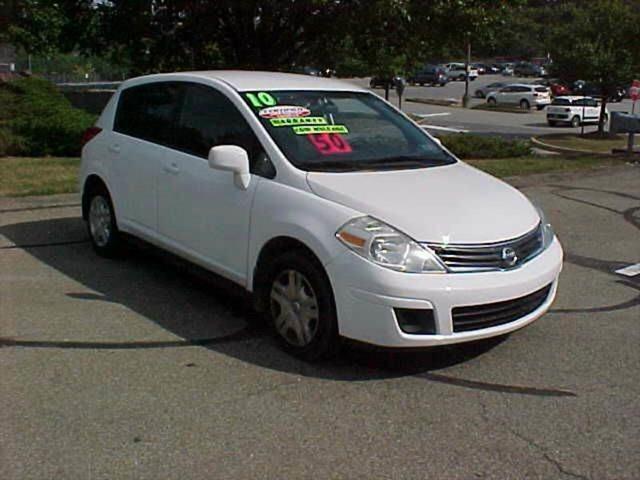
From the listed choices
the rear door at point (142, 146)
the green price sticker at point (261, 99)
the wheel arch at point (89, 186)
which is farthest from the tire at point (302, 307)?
the wheel arch at point (89, 186)

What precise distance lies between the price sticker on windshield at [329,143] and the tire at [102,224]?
7.38ft

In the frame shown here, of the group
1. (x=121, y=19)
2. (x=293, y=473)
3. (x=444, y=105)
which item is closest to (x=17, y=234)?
(x=293, y=473)

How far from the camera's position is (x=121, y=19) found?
14867 mm

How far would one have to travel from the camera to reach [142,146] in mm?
6020

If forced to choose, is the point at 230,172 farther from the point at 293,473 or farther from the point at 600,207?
the point at 600,207

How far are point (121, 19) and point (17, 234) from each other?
844 centimetres

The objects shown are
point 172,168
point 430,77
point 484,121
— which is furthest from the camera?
point 430,77

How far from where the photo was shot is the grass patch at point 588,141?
2403cm

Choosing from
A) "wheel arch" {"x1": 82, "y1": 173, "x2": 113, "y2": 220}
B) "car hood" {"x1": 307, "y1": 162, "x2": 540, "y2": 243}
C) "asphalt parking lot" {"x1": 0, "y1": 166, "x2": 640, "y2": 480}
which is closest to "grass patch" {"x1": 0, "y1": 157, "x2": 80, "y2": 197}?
"wheel arch" {"x1": 82, "y1": 173, "x2": 113, "y2": 220}

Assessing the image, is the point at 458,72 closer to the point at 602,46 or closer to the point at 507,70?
the point at 507,70

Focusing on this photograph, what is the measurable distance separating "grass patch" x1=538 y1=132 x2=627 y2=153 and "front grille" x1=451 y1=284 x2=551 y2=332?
792 inches

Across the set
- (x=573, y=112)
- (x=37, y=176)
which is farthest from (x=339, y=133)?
(x=573, y=112)

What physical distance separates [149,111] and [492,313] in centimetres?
335

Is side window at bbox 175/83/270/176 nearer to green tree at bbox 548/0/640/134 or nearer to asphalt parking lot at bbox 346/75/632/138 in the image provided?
green tree at bbox 548/0/640/134
